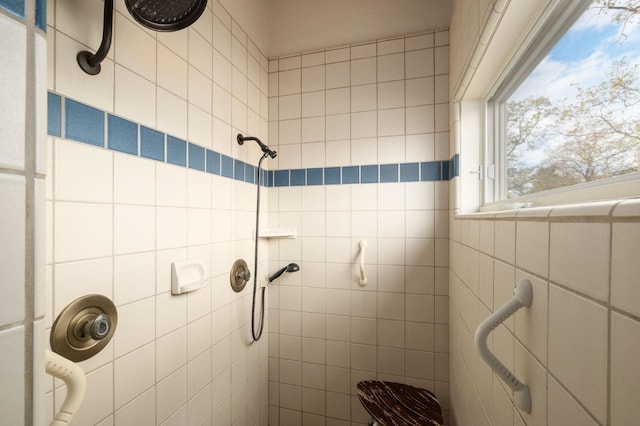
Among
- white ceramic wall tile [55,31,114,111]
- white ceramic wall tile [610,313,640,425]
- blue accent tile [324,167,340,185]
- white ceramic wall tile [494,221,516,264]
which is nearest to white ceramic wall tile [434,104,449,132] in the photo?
blue accent tile [324,167,340,185]

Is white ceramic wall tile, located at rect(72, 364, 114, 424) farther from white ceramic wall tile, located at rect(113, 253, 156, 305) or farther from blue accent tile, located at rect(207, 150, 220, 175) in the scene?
blue accent tile, located at rect(207, 150, 220, 175)

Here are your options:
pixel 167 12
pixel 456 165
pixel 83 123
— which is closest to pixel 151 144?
pixel 83 123

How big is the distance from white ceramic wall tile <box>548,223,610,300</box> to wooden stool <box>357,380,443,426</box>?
3.91ft

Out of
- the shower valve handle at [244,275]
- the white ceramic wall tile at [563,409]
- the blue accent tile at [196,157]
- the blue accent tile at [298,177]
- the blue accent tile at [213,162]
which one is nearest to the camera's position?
the white ceramic wall tile at [563,409]

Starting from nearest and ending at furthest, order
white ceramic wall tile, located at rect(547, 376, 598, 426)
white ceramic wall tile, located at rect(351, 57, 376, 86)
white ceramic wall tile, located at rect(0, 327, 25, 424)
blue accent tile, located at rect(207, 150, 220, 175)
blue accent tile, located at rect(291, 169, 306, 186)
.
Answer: white ceramic wall tile, located at rect(0, 327, 25, 424) < white ceramic wall tile, located at rect(547, 376, 598, 426) < blue accent tile, located at rect(207, 150, 220, 175) < white ceramic wall tile, located at rect(351, 57, 376, 86) < blue accent tile, located at rect(291, 169, 306, 186)

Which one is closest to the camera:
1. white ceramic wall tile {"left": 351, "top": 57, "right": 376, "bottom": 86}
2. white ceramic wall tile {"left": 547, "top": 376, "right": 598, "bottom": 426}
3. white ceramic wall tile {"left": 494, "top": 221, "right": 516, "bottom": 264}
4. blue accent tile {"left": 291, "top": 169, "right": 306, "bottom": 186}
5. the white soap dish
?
white ceramic wall tile {"left": 547, "top": 376, "right": 598, "bottom": 426}

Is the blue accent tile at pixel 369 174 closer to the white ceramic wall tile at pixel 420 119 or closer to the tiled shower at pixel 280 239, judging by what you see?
the tiled shower at pixel 280 239

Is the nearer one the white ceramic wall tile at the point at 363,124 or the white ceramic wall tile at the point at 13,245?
the white ceramic wall tile at the point at 13,245

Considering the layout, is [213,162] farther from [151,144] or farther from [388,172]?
[388,172]

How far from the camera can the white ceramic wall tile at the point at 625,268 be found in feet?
1.03

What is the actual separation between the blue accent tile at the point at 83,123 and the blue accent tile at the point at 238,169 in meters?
0.70

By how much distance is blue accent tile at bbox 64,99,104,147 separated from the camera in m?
0.72

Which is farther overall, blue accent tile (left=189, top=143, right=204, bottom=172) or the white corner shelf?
the white corner shelf

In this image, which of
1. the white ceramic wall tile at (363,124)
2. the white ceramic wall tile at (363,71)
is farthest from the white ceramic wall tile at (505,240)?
the white ceramic wall tile at (363,71)
